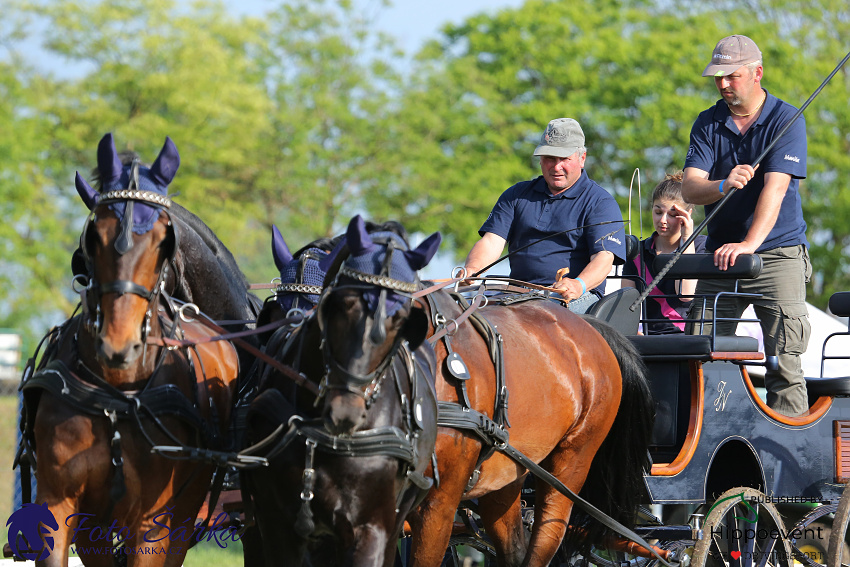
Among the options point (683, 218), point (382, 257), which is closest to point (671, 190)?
point (683, 218)

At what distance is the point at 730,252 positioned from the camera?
5211 mm

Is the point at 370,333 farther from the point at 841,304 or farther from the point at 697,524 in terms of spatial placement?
the point at 841,304

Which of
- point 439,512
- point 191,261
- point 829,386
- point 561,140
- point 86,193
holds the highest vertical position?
point 561,140

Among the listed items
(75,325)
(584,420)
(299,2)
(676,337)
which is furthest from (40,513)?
(299,2)

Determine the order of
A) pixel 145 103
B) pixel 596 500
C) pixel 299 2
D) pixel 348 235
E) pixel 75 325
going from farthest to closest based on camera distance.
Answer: pixel 299 2 → pixel 145 103 → pixel 596 500 → pixel 75 325 → pixel 348 235

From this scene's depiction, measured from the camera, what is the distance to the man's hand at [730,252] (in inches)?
205

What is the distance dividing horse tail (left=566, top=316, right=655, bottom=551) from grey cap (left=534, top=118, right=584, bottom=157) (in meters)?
0.93

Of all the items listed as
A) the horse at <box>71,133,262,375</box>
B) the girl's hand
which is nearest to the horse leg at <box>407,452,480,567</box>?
the horse at <box>71,133,262,375</box>

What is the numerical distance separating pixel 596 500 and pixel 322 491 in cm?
232

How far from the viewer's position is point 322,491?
3479 millimetres

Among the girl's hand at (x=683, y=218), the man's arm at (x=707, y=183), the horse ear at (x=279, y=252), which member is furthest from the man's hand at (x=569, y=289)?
the girl's hand at (x=683, y=218)

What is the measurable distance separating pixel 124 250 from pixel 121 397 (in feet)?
1.92

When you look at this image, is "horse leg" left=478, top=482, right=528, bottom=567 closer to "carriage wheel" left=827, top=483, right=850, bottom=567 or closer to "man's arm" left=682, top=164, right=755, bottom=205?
"carriage wheel" left=827, top=483, right=850, bottom=567

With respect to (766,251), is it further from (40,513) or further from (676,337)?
(40,513)
